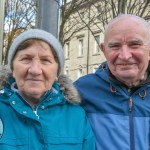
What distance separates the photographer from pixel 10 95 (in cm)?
249

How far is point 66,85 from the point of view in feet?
8.99

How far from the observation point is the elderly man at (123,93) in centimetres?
276

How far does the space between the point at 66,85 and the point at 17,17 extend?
954cm

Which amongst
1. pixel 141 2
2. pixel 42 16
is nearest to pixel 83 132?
pixel 42 16

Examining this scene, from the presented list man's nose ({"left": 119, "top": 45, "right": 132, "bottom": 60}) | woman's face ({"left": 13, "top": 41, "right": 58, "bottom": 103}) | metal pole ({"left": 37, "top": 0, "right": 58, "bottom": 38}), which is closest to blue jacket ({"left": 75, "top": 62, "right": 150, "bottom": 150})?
man's nose ({"left": 119, "top": 45, "right": 132, "bottom": 60})

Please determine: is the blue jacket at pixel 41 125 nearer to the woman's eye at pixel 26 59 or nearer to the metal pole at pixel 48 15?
the woman's eye at pixel 26 59

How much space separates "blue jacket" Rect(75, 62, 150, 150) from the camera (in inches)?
108

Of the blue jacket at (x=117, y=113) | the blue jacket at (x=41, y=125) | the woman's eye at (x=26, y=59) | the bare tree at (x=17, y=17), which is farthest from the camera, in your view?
the bare tree at (x=17, y=17)

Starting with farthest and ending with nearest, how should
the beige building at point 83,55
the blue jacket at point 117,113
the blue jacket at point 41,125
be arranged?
the beige building at point 83,55, the blue jacket at point 117,113, the blue jacket at point 41,125

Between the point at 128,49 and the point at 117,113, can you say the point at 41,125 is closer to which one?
the point at 117,113

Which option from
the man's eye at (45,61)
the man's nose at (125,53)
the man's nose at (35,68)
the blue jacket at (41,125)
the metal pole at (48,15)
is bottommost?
the blue jacket at (41,125)

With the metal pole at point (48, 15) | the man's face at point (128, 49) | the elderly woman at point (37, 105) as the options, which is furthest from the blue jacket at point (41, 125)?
the metal pole at point (48, 15)

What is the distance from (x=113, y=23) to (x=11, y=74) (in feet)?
2.86

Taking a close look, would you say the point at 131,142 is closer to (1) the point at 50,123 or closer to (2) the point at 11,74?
(1) the point at 50,123
